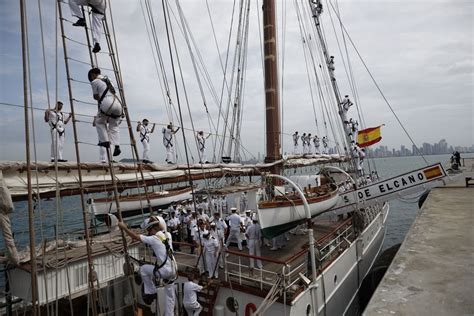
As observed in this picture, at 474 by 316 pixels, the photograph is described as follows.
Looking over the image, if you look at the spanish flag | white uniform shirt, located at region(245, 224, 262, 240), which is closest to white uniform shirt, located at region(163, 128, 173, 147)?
white uniform shirt, located at region(245, 224, 262, 240)

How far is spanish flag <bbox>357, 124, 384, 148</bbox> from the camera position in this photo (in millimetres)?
20922

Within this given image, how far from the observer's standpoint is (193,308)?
7449 millimetres

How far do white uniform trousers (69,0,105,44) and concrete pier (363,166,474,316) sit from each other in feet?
19.6

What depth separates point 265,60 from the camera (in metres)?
14.1

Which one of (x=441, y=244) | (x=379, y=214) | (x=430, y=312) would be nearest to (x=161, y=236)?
(x=430, y=312)

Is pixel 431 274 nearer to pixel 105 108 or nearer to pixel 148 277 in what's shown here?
pixel 148 277

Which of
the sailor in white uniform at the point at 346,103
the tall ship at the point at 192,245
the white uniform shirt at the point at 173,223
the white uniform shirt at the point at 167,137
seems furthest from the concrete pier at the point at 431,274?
the sailor in white uniform at the point at 346,103

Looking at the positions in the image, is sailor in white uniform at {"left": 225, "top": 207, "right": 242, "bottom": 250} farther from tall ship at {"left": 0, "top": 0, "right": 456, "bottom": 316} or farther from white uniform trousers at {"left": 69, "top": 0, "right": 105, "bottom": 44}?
white uniform trousers at {"left": 69, "top": 0, "right": 105, "bottom": 44}

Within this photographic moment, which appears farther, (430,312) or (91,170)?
(91,170)

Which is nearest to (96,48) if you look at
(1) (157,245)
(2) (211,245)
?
(1) (157,245)

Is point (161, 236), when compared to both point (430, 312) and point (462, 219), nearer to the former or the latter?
point (430, 312)

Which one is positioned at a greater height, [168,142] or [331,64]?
[331,64]

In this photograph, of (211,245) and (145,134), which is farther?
(145,134)

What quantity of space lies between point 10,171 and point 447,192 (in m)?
15.2
